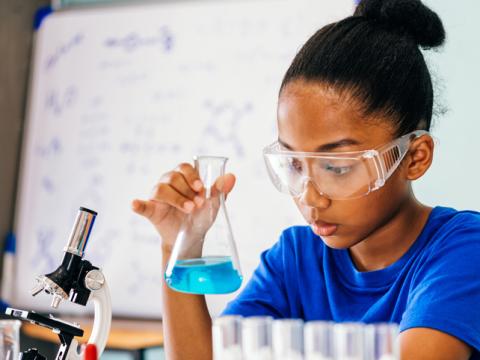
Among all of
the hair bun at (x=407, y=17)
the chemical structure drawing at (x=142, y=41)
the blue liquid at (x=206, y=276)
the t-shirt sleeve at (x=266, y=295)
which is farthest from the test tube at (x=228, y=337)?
the chemical structure drawing at (x=142, y=41)

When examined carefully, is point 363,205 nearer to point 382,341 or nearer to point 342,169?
point 342,169

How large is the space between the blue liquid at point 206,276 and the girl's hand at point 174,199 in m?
0.06

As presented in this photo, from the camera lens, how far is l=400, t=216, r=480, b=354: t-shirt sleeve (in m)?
1.07

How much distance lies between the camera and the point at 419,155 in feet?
4.16

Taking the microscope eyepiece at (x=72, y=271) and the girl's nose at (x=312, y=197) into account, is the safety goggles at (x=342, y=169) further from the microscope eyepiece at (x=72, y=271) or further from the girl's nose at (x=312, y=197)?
the microscope eyepiece at (x=72, y=271)

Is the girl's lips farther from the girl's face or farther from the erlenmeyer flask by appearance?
the erlenmeyer flask

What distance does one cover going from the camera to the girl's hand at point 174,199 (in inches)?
47.3

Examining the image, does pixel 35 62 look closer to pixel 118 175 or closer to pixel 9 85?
pixel 9 85

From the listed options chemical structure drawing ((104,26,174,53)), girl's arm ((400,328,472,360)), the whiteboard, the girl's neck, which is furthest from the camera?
chemical structure drawing ((104,26,174,53))

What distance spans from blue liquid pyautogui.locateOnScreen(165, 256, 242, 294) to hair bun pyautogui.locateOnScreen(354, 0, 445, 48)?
1.87 feet

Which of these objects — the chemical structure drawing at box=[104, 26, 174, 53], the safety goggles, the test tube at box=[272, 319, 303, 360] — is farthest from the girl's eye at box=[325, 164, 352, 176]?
the chemical structure drawing at box=[104, 26, 174, 53]

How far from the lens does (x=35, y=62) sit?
291 centimetres

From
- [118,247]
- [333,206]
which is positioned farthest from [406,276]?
[118,247]

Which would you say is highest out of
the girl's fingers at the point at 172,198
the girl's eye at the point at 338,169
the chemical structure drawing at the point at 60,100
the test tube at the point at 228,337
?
the chemical structure drawing at the point at 60,100
